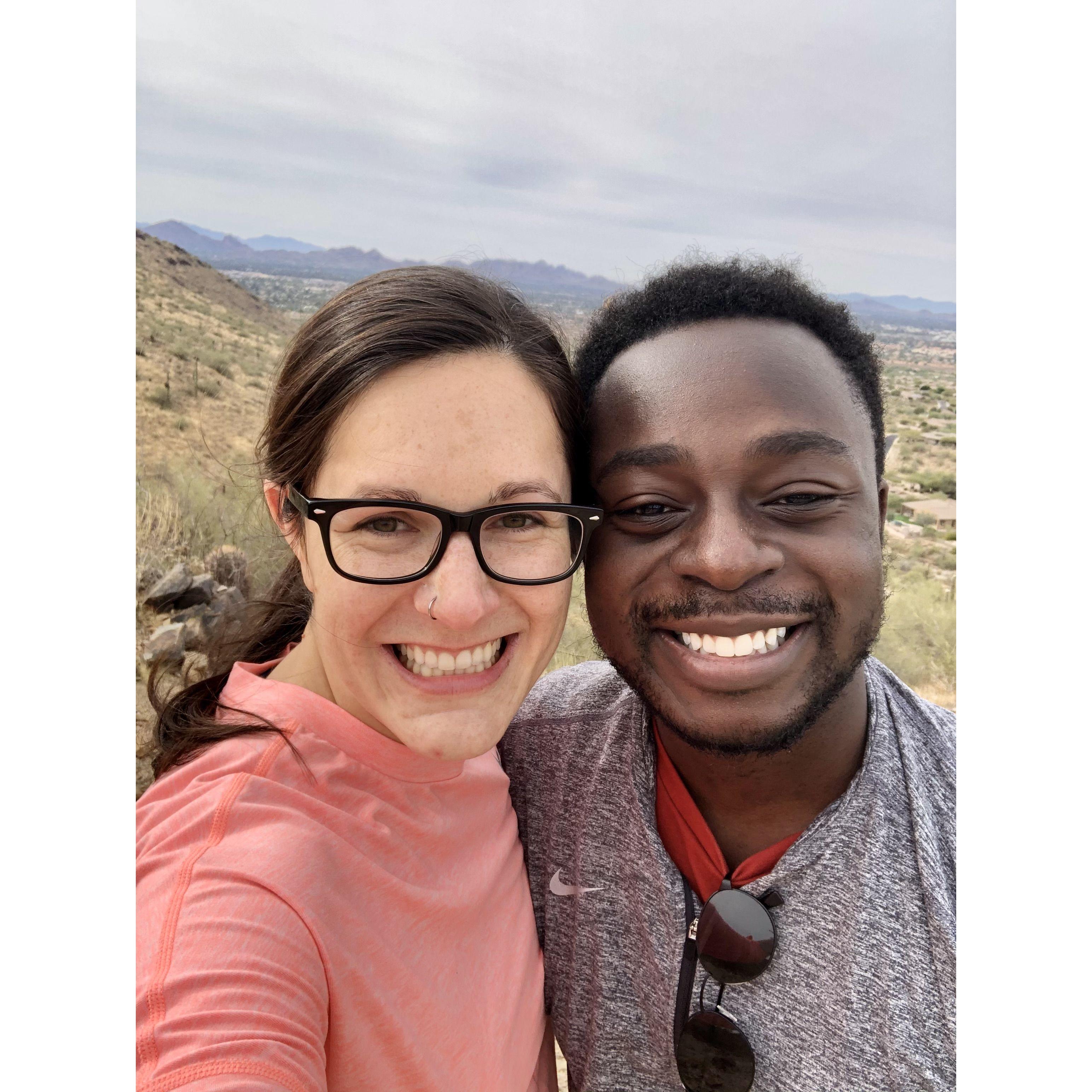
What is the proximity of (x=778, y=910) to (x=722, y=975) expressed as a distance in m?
0.16

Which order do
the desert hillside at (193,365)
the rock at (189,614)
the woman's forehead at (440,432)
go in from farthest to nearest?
the desert hillside at (193,365)
the rock at (189,614)
the woman's forehead at (440,432)

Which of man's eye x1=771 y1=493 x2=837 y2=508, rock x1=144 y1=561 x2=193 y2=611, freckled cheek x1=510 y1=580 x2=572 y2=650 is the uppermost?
man's eye x1=771 y1=493 x2=837 y2=508

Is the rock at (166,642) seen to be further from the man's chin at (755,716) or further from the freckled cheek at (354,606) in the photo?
the man's chin at (755,716)

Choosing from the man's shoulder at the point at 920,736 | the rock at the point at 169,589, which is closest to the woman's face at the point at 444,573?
the man's shoulder at the point at 920,736

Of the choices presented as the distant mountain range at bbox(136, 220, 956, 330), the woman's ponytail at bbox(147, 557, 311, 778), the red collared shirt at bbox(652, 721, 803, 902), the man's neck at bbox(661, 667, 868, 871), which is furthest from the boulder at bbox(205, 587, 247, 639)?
the distant mountain range at bbox(136, 220, 956, 330)

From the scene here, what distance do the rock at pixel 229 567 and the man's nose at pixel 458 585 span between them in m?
6.10

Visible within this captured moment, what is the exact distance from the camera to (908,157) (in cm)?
2311

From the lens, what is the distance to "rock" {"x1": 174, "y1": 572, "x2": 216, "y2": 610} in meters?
6.47

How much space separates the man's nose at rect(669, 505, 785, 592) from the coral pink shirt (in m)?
0.59

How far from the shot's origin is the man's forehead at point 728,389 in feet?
4.37

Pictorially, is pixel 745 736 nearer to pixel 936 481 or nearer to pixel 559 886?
pixel 559 886

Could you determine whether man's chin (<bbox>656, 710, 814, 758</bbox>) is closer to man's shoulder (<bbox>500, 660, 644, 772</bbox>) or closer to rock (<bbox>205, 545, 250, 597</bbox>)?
man's shoulder (<bbox>500, 660, 644, 772</bbox>)
